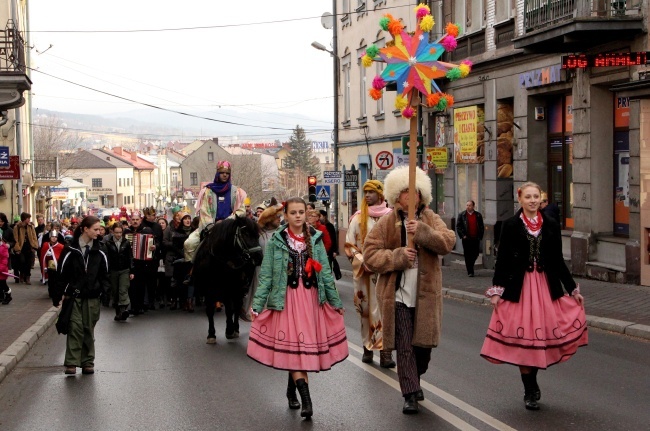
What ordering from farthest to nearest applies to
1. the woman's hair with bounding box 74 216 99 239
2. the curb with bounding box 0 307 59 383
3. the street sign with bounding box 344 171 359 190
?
1. the street sign with bounding box 344 171 359 190
2. the curb with bounding box 0 307 59 383
3. the woman's hair with bounding box 74 216 99 239

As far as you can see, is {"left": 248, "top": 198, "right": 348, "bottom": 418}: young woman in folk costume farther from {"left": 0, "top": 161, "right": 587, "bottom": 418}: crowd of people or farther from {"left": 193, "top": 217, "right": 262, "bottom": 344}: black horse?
{"left": 193, "top": 217, "right": 262, "bottom": 344}: black horse

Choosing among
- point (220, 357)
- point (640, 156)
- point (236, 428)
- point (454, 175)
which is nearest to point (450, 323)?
point (220, 357)

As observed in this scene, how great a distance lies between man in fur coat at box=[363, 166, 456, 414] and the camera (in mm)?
8055

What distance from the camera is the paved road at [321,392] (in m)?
7.98

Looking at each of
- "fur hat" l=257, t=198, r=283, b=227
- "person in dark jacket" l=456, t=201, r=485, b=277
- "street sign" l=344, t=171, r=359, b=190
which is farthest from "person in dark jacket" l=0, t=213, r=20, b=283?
"fur hat" l=257, t=198, r=283, b=227

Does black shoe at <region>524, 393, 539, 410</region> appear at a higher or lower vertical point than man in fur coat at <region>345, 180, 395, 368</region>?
lower

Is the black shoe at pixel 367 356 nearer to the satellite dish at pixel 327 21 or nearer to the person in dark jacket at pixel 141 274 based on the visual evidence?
the person in dark jacket at pixel 141 274

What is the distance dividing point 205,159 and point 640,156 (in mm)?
129679

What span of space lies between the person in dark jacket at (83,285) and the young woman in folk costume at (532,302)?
4.60 meters

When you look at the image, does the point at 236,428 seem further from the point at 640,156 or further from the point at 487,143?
the point at 487,143

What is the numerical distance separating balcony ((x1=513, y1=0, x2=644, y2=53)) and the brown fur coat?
11323 mm

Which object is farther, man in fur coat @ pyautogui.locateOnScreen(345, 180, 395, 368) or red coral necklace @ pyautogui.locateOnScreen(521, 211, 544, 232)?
man in fur coat @ pyautogui.locateOnScreen(345, 180, 395, 368)

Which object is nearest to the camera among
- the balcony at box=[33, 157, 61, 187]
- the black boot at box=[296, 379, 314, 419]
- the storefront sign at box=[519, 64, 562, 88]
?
the black boot at box=[296, 379, 314, 419]

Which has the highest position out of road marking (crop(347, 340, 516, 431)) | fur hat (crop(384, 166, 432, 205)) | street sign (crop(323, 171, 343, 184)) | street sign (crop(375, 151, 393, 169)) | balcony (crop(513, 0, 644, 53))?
balcony (crop(513, 0, 644, 53))
